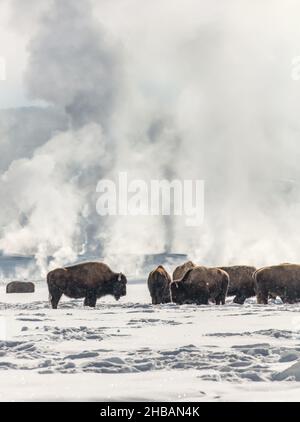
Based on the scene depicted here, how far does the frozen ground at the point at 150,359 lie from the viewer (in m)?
8.90

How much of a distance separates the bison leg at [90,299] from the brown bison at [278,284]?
629 centimetres

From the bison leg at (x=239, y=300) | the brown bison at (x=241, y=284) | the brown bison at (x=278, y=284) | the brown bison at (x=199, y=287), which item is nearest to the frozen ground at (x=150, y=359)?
the brown bison at (x=199, y=287)

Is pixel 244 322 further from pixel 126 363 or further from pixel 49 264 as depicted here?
pixel 49 264

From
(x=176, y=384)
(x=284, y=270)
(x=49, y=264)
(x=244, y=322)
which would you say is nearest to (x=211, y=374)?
(x=176, y=384)

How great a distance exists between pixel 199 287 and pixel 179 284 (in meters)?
0.77

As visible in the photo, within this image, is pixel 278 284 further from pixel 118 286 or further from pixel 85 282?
pixel 85 282

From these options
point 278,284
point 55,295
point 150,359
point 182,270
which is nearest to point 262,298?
point 278,284

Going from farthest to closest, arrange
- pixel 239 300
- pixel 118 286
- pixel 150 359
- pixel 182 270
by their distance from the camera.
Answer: pixel 182 270
pixel 239 300
pixel 118 286
pixel 150 359

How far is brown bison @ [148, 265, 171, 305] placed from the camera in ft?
87.3

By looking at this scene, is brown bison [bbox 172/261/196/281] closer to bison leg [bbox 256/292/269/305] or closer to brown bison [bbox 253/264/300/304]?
brown bison [bbox 253/264/300/304]

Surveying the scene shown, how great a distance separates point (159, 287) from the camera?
26750 mm

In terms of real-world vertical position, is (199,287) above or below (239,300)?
above

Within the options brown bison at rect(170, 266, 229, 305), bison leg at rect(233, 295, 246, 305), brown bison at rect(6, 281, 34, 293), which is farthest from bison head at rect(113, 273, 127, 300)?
brown bison at rect(6, 281, 34, 293)
